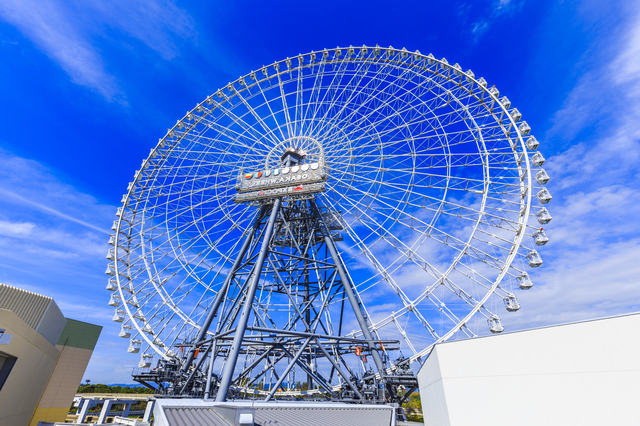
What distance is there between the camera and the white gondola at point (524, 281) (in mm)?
17266

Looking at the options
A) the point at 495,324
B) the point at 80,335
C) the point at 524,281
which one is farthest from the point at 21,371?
the point at 80,335

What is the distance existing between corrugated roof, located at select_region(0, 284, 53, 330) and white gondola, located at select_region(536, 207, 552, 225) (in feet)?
108

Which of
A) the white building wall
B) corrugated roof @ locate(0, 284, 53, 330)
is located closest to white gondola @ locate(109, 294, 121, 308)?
corrugated roof @ locate(0, 284, 53, 330)

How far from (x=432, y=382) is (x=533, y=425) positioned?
4.83 meters

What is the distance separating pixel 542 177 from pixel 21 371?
31298 millimetres

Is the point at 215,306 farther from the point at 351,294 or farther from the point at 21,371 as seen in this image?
the point at 21,371

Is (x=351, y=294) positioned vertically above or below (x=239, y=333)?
above

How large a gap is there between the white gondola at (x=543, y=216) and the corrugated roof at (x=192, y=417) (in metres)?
19.1

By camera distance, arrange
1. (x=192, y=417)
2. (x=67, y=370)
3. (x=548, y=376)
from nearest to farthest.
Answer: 1. (x=192, y=417)
2. (x=548, y=376)
3. (x=67, y=370)

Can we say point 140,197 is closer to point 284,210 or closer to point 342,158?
point 284,210

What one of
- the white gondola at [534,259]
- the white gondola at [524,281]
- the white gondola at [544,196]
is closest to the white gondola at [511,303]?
the white gondola at [524,281]

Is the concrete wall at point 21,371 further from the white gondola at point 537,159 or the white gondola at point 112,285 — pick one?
the white gondola at point 537,159

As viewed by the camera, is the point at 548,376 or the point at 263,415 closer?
the point at 263,415

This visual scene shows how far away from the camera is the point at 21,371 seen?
1602cm
